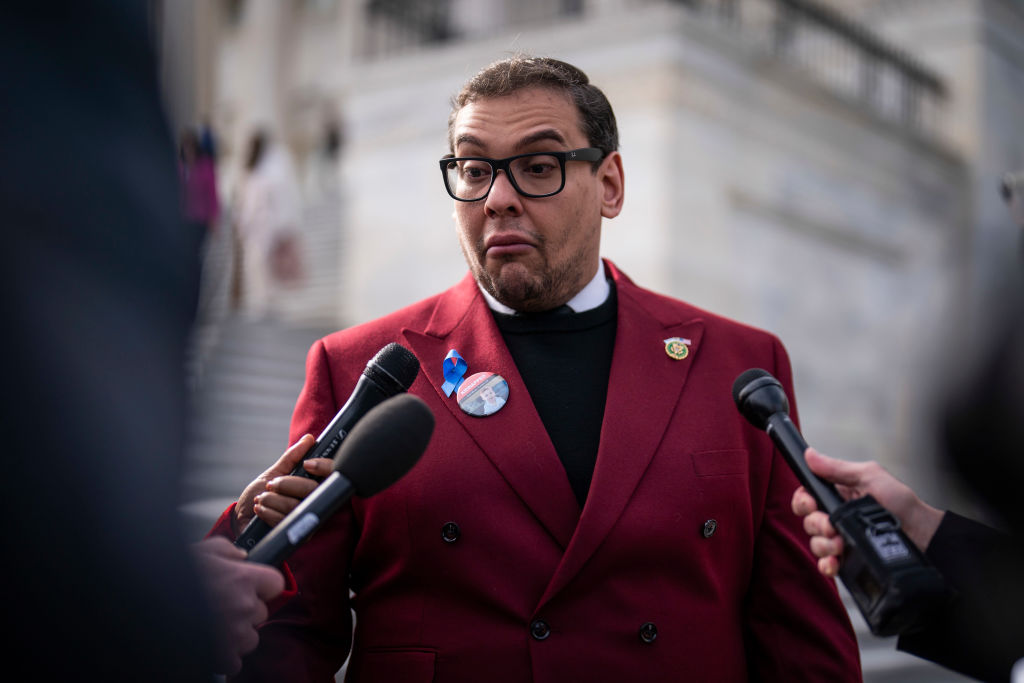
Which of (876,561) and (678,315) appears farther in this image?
(678,315)

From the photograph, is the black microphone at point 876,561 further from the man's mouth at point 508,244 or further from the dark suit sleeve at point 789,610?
the man's mouth at point 508,244

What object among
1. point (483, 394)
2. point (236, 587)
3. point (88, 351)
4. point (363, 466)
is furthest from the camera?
point (483, 394)

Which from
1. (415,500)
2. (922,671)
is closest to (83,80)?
(415,500)

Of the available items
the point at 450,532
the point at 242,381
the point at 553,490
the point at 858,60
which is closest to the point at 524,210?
the point at 553,490

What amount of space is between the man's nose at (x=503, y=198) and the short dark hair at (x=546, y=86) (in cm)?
24

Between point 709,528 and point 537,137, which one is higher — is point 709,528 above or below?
below

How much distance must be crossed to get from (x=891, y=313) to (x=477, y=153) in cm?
1088

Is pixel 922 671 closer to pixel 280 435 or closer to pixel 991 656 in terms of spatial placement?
pixel 991 656

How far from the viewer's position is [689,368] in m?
2.78

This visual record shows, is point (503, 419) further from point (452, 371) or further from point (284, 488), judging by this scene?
point (284, 488)

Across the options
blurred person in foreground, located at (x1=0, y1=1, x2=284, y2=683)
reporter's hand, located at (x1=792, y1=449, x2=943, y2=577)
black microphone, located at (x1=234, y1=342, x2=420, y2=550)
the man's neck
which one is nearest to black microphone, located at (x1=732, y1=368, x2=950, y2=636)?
reporter's hand, located at (x1=792, y1=449, x2=943, y2=577)

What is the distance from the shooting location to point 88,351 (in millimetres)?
1114

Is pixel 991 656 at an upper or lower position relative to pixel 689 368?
lower

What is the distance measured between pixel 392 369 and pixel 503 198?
717mm
